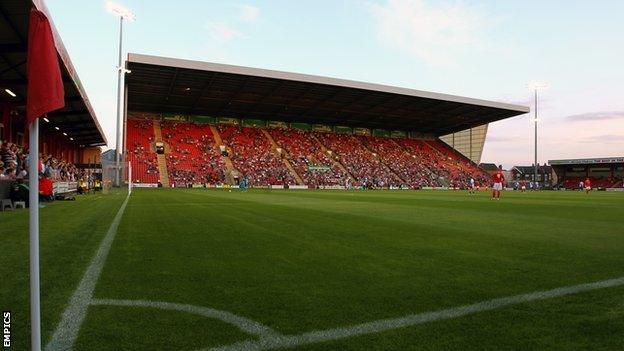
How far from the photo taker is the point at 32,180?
2568mm

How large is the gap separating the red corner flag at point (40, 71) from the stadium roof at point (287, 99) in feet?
135

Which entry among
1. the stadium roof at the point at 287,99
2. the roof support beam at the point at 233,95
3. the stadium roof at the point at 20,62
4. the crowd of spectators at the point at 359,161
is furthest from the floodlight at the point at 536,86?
the stadium roof at the point at 20,62

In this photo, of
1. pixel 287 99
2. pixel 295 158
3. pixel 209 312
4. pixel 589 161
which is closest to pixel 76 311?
pixel 209 312

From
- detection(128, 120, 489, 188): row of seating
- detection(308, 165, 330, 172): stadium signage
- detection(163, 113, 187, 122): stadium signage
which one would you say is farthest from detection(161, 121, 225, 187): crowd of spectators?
detection(308, 165, 330, 172): stadium signage

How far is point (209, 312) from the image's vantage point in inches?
143

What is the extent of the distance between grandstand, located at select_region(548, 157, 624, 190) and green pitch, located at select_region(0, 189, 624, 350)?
259ft

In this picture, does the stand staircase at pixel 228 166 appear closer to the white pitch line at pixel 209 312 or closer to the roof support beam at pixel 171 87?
the roof support beam at pixel 171 87

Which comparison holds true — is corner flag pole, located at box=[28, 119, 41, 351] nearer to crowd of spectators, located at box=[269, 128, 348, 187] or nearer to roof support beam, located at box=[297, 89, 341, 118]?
roof support beam, located at box=[297, 89, 341, 118]

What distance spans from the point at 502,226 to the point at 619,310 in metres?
7.12

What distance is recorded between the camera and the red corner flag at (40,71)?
2578 mm

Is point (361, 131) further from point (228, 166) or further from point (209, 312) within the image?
point (209, 312)

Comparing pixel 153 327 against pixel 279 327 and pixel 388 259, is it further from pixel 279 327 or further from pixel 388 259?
pixel 388 259

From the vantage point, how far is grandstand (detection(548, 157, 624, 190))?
7531 cm

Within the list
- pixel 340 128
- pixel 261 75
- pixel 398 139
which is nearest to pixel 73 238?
pixel 261 75
